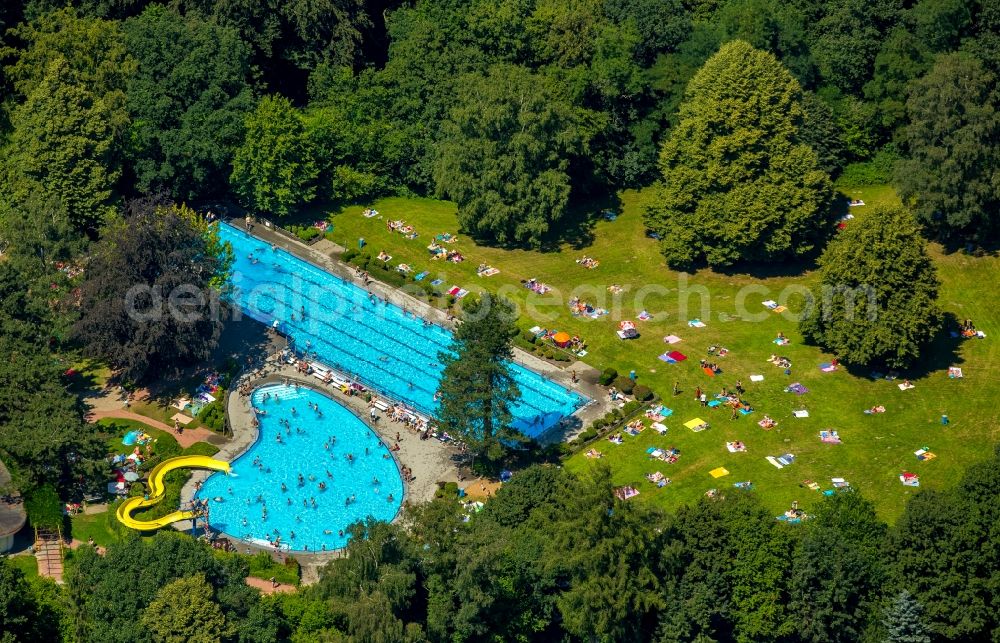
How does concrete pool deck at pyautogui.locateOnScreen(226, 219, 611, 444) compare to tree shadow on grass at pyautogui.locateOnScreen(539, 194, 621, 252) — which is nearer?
concrete pool deck at pyautogui.locateOnScreen(226, 219, 611, 444)

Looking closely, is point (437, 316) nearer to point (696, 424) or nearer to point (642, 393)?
point (642, 393)

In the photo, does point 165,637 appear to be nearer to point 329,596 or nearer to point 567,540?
point 329,596

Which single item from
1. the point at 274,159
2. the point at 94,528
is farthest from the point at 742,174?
the point at 94,528

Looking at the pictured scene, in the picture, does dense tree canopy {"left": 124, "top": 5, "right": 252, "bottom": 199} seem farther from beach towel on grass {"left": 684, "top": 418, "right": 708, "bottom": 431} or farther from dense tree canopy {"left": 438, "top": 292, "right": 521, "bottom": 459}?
beach towel on grass {"left": 684, "top": 418, "right": 708, "bottom": 431}

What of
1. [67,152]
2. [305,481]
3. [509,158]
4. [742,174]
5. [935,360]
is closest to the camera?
[305,481]

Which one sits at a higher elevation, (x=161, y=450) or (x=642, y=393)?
(x=642, y=393)

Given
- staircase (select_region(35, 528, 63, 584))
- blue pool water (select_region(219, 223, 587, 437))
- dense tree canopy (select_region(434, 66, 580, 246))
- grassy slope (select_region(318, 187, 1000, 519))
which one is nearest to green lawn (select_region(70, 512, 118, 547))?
staircase (select_region(35, 528, 63, 584))

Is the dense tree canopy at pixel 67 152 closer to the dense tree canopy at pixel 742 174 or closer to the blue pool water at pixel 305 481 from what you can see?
the blue pool water at pixel 305 481
